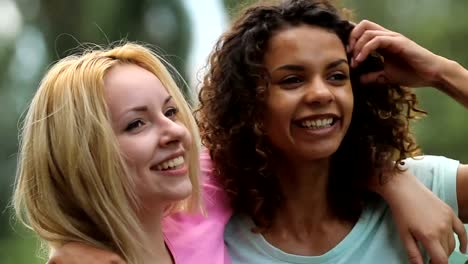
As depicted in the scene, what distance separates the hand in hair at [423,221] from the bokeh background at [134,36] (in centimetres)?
242

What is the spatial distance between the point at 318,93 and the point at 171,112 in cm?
23

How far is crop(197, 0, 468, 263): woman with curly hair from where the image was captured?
4.47 feet

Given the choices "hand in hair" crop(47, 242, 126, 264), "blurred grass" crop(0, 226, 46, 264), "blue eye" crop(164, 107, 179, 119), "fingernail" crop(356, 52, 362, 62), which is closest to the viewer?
"hand in hair" crop(47, 242, 126, 264)

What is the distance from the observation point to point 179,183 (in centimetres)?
126

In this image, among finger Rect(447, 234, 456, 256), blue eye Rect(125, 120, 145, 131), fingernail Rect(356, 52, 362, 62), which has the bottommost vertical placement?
finger Rect(447, 234, 456, 256)

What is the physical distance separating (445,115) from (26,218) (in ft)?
10.2

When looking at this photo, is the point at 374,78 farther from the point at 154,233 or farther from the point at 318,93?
the point at 154,233

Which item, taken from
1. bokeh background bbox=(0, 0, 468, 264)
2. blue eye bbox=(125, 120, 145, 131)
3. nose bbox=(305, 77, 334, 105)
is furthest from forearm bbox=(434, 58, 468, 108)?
bokeh background bbox=(0, 0, 468, 264)

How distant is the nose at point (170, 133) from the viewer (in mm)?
1242

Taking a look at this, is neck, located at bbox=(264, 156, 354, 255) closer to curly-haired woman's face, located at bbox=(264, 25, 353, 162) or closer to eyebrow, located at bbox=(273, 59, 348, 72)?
curly-haired woman's face, located at bbox=(264, 25, 353, 162)

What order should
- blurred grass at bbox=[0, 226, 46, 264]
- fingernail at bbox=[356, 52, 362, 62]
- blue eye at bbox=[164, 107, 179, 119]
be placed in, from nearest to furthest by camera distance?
blue eye at bbox=[164, 107, 179, 119] → fingernail at bbox=[356, 52, 362, 62] → blurred grass at bbox=[0, 226, 46, 264]

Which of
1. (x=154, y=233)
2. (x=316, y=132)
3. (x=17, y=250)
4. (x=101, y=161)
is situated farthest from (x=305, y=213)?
(x=17, y=250)

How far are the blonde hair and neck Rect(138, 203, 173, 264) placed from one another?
0.08 feet

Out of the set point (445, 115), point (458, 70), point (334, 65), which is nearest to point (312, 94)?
point (334, 65)
